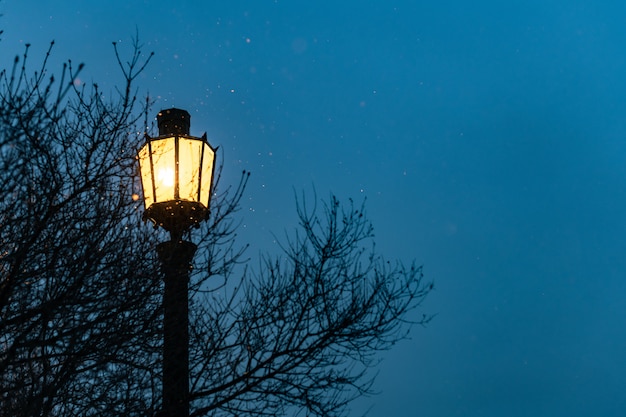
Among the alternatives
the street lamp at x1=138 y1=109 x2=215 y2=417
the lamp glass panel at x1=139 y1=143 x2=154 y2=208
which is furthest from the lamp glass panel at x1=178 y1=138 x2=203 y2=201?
the lamp glass panel at x1=139 y1=143 x2=154 y2=208

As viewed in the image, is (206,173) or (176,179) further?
(206,173)

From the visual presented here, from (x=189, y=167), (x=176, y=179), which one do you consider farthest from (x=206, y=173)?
(x=176, y=179)

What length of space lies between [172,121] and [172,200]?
967 millimetres

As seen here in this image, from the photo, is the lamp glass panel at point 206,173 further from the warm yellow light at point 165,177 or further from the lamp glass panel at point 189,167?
the warm yellow light at point 165,177

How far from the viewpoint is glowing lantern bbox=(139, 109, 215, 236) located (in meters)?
6.04

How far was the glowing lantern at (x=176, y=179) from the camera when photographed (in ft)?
19.8

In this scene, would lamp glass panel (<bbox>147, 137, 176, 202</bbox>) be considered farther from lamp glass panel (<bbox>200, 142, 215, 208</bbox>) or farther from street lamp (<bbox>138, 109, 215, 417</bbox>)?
lamp glass panel (<bbox>200, 142, 215, 208</bbox>)

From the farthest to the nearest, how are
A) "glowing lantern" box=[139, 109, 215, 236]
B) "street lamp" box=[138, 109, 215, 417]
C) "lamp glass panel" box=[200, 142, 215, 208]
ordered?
1. "lamp glass panel" box=[200, 142, 215, 208]
2. "glowing lantern" box=[139, 109, 215, 236]
3. "street lamp" box=[138, 109, 215, 417]

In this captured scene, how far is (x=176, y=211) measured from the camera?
19.8 feet

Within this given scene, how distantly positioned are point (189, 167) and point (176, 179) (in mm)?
183

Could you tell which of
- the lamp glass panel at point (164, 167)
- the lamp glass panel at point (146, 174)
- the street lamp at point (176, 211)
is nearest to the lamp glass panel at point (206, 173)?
Result: the street lamp at point (176, 211)

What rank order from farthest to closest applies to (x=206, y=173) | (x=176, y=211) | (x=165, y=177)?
(x=206, y=173) < (x=165, y=177) < (x=176, y=211)

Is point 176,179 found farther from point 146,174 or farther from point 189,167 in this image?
point 146,174

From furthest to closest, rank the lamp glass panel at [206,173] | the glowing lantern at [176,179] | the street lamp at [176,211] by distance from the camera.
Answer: the lamp glass panel at [206,173], the glowing lantern at [176,179], the street lamp at [176,211]
